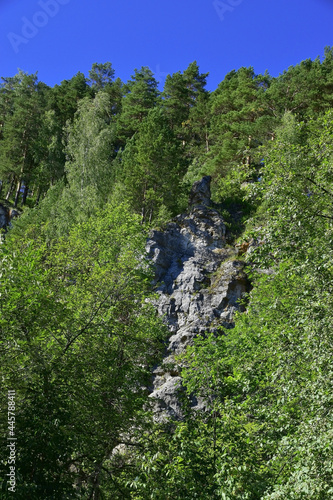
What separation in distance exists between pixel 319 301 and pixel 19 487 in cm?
521

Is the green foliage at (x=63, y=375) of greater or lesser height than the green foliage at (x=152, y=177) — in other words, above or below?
below

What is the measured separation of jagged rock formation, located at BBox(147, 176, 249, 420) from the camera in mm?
19938

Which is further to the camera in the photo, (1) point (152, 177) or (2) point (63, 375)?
(1) point (152, 177)

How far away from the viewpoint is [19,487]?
535cm

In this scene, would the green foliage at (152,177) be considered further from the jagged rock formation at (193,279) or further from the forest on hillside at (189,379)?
the forest on hillside at (189,379)

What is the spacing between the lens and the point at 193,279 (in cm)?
2316

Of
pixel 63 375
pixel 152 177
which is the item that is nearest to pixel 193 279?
pixel 152 177

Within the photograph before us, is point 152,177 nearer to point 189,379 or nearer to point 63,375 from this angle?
point 189,379

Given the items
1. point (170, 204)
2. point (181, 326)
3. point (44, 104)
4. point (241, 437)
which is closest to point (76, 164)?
point (170, 204)

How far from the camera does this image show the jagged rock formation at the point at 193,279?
785 inches

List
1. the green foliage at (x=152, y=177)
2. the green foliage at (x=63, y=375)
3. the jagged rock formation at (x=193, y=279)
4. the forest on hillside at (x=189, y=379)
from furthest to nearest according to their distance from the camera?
the green foliage at (x=152, y=177)
the jagged rock formation at (x=193, y=279)
the green foliage at (x=63, y=375)
the forest on hillside at (x=189, y=379)

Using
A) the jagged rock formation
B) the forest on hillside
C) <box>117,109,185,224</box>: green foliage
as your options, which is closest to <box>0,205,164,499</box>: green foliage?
the forest on hillside

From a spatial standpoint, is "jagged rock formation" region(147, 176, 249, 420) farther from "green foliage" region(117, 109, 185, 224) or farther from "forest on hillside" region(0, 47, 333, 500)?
"forest on hillside" region(0, 47, 333, 500)

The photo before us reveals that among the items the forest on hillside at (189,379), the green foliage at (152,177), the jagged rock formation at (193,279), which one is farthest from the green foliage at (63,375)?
the green foliage at (152,177)
